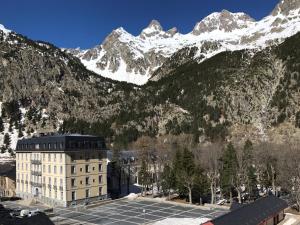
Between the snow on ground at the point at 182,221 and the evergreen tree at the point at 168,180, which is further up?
the evergreen tree at the point at 168,180

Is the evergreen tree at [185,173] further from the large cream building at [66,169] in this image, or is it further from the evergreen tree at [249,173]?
the large cream building at [66,169]

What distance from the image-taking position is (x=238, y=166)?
9162cm

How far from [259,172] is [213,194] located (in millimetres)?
18704

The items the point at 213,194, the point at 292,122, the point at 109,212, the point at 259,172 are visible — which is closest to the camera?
the point at 109,212

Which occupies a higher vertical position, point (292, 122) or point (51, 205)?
point (292, 122)

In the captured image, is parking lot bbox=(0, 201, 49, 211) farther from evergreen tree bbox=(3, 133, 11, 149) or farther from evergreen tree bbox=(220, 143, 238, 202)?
evergreen tree bbox=(3, 133, 11, 149)

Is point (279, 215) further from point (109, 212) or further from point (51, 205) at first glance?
point (51, 205)

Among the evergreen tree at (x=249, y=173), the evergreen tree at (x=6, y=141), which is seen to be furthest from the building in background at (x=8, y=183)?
the evergreen tree at (x=6, y=141)

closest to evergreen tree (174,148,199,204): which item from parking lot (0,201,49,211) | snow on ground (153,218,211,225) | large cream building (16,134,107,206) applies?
Result: snow on ground (153,218,211,225)

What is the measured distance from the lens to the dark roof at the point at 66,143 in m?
89.7

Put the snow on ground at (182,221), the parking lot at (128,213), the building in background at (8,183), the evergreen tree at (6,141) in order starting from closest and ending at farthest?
the snow on ground at (182,221) → the parking lot at (128,213) → the building in background at (8,183) → the evergreen tree at (6,141)

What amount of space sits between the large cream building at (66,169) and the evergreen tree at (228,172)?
92.4 feet

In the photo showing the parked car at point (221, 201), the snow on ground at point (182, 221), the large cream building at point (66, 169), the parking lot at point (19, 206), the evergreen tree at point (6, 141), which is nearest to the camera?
the snow on ground at point (182, 221)

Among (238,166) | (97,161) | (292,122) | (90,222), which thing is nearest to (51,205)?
(97,161)
